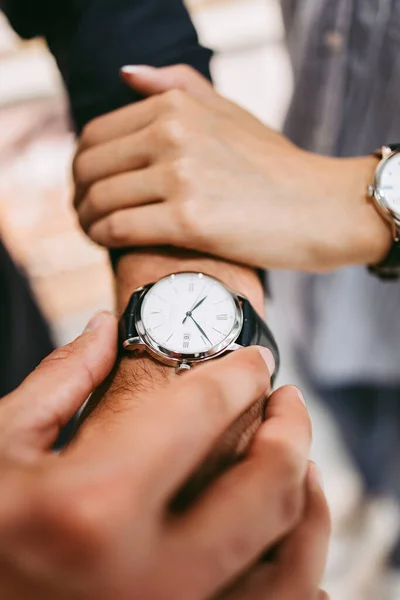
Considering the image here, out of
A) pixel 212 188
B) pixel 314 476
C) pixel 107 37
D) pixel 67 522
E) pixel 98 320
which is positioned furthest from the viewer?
pixel 107 37

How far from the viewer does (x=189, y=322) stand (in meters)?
0.62

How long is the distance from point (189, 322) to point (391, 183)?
0.37m

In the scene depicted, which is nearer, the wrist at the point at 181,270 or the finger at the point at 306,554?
the finger at the point at 306,554

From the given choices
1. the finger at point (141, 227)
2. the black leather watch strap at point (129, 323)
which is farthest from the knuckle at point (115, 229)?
the black leather watch strap at point (129, 323)

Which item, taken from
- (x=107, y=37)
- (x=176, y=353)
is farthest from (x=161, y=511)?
(x=107, y=37)

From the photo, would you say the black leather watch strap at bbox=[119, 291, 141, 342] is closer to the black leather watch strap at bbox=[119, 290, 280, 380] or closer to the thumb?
the black leather watch strap at bbox=[119, 290, 280, 380]

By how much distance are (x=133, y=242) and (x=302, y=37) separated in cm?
58

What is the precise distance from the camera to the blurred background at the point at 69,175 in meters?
1.58

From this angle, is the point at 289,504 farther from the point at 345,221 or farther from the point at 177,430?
the point at 345,221

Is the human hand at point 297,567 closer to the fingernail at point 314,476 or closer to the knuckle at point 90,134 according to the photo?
the fingernail at point 314,476

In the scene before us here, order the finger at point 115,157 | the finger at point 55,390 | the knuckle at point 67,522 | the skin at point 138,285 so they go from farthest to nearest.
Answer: the finger at point 115,157, the skin at point 138,285, the finger at point 55,390, the knuckle at point 67,522

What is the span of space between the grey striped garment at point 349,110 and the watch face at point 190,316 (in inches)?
→ 20.1

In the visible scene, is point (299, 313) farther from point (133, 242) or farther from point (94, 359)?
point (94, 359)

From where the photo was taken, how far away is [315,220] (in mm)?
703
